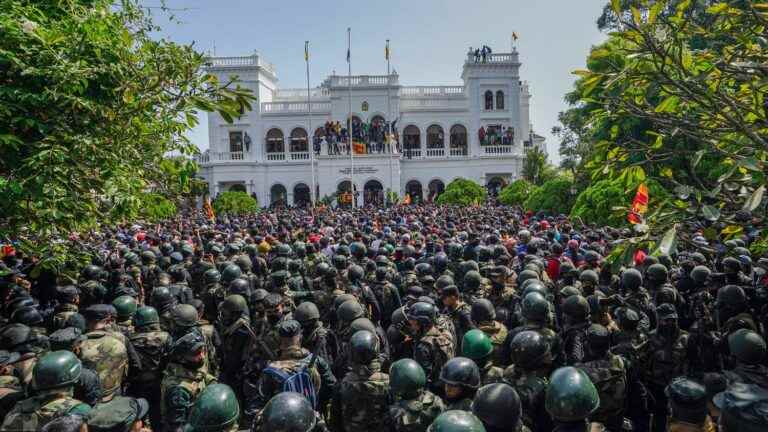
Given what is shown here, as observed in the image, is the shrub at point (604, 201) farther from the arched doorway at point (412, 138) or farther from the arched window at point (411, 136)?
the arched window at point (411, 136)

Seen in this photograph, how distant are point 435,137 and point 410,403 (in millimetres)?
34954

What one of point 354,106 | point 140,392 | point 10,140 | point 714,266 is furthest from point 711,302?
point 354,106

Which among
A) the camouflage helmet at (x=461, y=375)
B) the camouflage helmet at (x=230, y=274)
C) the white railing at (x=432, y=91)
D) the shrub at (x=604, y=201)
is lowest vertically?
the camouflage helmet at (x=461, y=375)

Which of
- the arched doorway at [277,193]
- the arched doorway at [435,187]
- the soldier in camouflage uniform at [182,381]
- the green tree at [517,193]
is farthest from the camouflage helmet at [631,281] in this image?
the arched doorway at [277,193]

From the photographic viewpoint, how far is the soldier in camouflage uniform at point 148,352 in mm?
4324

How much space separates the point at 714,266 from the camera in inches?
257

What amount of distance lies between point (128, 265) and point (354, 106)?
2890 centimetres

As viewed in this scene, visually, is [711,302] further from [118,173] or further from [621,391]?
[118,173]

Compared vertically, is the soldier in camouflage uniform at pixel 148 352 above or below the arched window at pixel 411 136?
below

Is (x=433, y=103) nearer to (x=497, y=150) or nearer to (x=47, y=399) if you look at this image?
(x=497, y=150)

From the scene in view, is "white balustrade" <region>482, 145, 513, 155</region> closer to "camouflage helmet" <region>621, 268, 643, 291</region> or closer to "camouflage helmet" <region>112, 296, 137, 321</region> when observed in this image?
"camouflage helmet" <region>621, 268, 643, 291</region>

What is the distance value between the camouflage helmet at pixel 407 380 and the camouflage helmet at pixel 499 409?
0.47m

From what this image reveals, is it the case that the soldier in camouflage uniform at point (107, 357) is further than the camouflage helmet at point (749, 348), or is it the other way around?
the soldier in camouflage uniform at point (107, 357)

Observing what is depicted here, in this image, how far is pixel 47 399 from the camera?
9.53 feet
